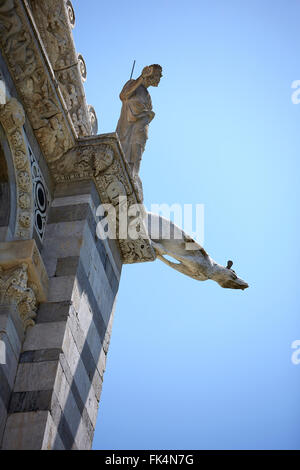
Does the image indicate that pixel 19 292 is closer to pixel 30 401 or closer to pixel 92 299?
pixel 30 401

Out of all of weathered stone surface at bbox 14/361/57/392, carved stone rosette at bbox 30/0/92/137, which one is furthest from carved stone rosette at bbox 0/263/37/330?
carved stone rosette at bbox 30/0/92/137

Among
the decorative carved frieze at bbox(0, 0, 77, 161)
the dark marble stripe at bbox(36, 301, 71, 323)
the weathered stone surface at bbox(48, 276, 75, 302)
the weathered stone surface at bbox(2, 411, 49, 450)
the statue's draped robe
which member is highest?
→ the statue's draped robe

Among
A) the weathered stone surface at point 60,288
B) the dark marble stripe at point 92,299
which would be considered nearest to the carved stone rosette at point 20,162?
the weathered stone surface at point 60,288

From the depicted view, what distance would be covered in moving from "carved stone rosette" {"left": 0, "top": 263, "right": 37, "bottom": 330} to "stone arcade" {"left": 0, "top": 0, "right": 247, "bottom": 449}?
12 mm

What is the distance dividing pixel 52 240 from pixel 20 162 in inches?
37.3

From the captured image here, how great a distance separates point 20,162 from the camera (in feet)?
32.3

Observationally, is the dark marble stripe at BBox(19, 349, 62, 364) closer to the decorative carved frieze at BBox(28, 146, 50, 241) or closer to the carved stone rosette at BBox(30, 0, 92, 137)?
the decorative carved frieze at BBox(28, 146, 50, 241)

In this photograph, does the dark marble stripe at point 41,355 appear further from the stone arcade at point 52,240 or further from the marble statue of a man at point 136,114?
the marble statue of a man at point 136,114

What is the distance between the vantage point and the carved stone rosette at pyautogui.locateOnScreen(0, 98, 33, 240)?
9.66 meters

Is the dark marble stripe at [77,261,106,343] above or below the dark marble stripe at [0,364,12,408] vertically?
above

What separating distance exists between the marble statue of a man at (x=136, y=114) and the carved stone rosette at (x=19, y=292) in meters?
2.92
